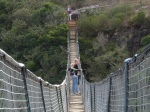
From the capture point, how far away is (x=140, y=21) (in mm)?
22703

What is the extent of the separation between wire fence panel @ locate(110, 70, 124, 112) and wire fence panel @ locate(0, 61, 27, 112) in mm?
609

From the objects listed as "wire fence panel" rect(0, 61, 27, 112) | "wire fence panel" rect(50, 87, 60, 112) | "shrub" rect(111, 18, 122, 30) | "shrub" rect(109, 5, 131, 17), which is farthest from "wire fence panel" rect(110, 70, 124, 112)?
"shrub" rect(109, 5, 131, 17)

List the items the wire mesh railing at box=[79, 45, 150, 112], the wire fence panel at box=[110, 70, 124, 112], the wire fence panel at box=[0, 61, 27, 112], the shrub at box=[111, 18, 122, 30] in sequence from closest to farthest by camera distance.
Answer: the wire fence panel at box=[0, 61, 27, 112] < the wire mesh railing at box=[79, 45, 150, 112] < the wire fence panel at box=[110, 70, 124, 112] < the shrub at box=[111, 18, 122, 30]

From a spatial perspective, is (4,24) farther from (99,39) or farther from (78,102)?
(78,102)

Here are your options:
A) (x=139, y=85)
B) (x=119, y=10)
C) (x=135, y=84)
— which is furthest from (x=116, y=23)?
(x=139, y=85)

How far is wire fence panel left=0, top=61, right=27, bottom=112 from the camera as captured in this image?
1.92 meters

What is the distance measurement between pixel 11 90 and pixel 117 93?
110 centimetres

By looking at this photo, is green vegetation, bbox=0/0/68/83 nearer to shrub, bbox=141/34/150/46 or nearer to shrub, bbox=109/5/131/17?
shrub, bbox=109/5/131/17

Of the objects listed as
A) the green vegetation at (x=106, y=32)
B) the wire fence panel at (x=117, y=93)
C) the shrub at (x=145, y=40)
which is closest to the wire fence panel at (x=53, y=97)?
the wire fence panel at (x=117, y=93)

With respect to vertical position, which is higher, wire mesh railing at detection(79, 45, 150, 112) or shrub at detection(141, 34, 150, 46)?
shrub at detection(141, 34, 150, 46)

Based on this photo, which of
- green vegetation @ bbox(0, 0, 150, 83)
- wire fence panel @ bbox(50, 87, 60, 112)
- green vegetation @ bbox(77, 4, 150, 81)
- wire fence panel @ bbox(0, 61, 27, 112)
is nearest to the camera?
wire fence panel @ bbox(0, 61, 27, 112)

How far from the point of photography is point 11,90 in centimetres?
216

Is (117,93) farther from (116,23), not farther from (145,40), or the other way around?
(116,23)

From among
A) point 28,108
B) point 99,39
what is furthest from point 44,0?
point 28,108
